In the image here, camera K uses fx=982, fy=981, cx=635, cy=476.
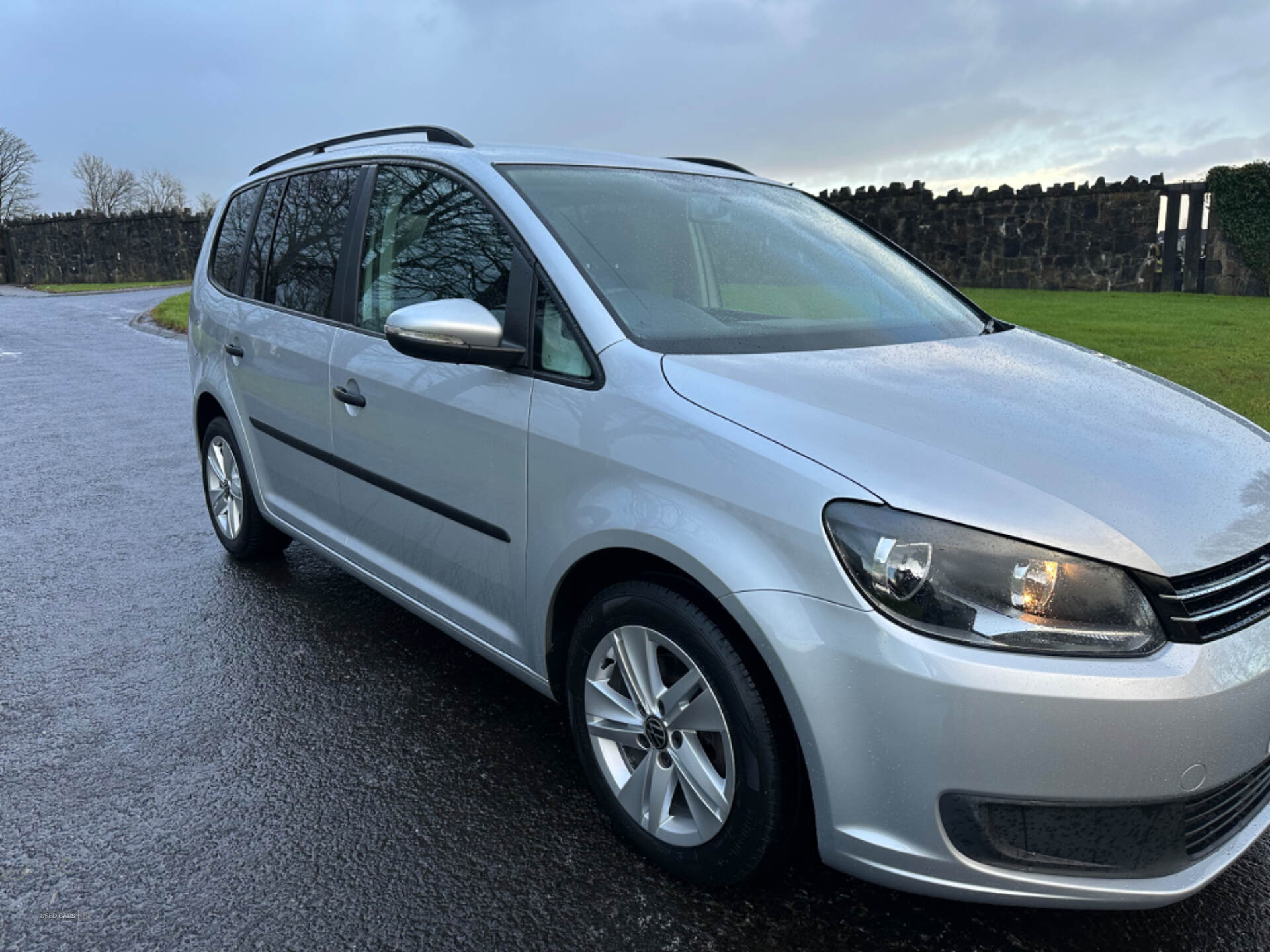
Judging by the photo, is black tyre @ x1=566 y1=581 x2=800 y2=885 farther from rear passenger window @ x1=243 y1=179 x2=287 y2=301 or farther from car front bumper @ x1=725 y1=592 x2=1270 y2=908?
rear passenger window @ x1=243 y1=179 x2=287 y2=301

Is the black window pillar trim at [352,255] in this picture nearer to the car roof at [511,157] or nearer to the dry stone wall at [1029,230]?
the car roof at [511,157]

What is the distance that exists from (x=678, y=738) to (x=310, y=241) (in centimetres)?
250

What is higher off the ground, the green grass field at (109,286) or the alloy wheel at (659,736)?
the green grass field at (109,286)

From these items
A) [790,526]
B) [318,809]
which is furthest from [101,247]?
[790,526]

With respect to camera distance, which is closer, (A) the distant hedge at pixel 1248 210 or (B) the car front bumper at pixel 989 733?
(B) the car front bumper at pixel 989 733

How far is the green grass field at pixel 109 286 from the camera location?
116 ft

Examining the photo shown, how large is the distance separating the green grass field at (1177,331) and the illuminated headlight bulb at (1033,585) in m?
3.76

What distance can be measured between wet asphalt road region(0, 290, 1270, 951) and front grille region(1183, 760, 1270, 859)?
1.17 feet

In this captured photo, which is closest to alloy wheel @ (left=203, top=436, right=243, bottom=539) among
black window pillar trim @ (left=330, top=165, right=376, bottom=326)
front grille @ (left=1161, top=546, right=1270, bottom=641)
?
black window pillar trim @ (left=330, top=165, right=376, bottom=326)

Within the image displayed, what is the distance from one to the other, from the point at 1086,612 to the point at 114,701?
9.91 ft

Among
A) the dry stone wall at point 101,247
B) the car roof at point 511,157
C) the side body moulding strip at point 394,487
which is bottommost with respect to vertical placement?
the side body moulding strip at point 394,487

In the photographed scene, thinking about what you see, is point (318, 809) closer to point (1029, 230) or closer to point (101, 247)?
point (1029, 230)

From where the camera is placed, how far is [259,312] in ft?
13.1

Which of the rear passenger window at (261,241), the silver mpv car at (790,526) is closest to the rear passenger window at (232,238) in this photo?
the rear passenger window at (261,241)
